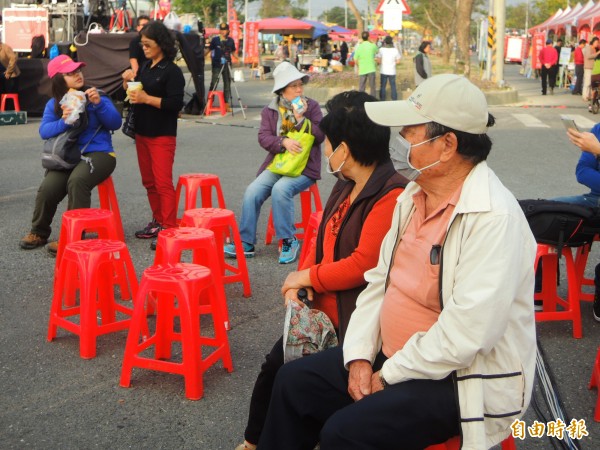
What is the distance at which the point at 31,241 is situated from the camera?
22.5 ft

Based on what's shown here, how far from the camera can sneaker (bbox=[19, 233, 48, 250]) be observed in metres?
6.85

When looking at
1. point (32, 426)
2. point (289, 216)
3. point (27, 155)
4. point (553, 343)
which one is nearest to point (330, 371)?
point (32, 426)

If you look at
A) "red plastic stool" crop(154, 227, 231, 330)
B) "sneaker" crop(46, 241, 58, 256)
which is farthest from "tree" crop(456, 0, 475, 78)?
"red plastic stool" crop(154, 227, 231, 330)

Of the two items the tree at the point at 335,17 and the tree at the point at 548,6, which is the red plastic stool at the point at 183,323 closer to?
the tree at the point at 548,6

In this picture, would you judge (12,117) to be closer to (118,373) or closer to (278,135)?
(278,135)

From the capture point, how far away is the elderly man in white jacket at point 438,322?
254cm

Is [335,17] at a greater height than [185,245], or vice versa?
[335,17]

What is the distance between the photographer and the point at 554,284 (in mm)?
5098

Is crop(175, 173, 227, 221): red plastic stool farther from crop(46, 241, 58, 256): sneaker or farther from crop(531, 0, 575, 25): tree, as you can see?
crop(531, 0, 575, 25): tree

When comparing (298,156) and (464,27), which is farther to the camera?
(464,27)

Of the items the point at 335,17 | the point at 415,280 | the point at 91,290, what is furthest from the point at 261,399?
the point at 335,17

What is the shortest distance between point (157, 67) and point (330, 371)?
14.8ft

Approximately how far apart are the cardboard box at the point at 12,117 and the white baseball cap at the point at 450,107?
14595 millimetres

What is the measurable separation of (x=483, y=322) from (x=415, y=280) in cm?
35
